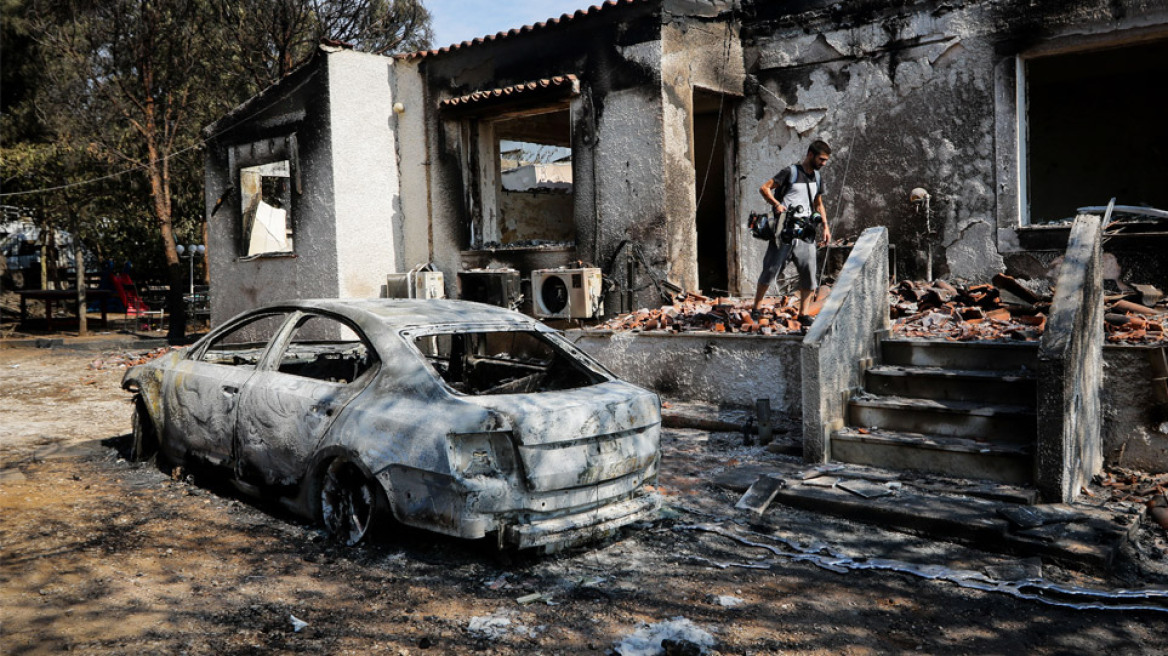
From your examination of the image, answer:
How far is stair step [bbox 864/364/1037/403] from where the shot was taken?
6234 millimetres

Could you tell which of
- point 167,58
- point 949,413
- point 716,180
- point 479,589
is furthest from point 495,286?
point 167,58

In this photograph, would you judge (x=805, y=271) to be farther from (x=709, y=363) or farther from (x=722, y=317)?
(x=709, y=363)

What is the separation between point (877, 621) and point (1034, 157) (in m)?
12.5

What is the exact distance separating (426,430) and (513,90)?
29.1ft

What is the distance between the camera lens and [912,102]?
1030 cm

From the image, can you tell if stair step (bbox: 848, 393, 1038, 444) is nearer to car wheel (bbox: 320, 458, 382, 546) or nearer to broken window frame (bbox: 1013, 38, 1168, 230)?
car wheel (bbox: 320, 458, 382, 546)

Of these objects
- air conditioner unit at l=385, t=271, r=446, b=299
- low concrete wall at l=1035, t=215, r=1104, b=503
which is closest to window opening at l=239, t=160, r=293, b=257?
air conditioner unit at l=385, t=271, r=446, b=299

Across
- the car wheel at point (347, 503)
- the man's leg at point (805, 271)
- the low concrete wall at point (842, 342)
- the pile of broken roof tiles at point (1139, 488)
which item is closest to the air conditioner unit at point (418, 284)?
the man's leg at point (805, 271)

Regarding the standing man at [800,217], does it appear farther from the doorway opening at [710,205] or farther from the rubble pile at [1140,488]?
the doorway opening at [710,205]

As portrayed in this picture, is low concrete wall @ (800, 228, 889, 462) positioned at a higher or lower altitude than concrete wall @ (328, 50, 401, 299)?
lower

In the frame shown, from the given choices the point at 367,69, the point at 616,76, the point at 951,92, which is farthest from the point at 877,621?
the point at 367,69

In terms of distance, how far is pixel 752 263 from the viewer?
11.8 metres

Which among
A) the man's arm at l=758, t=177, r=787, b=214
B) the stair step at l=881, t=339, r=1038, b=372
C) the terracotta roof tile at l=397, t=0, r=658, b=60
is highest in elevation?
the terracotta roof tile at l=397, t=0, r=658, b=60

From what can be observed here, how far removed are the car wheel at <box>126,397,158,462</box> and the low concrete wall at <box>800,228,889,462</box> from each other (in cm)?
503
